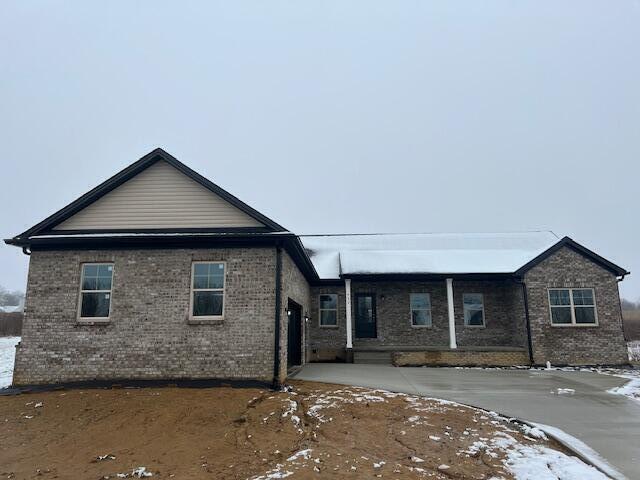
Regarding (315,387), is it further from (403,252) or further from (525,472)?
(403,252)

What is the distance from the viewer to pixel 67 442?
690 centimetres

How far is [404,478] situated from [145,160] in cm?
1040

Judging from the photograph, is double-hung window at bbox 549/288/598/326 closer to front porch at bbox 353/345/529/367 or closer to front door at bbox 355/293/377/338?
front porch at bbox 353/345/529/367

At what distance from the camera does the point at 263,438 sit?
6.67 metres

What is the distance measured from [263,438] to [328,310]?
514 inches

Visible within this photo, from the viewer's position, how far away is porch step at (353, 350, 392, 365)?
17.1 m

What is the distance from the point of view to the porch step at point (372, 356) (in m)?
17.1

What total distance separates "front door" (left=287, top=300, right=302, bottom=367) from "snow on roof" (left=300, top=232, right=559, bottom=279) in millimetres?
3536

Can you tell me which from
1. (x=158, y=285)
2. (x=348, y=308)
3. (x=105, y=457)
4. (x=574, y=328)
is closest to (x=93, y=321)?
(x=158, y=285)

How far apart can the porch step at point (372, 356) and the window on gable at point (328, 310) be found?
2.52m

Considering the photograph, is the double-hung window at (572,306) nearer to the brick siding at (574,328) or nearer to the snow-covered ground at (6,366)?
the brick siding at (574,328)

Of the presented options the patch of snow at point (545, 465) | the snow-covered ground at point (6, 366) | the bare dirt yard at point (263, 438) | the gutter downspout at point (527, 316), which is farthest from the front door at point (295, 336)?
the patch of snow at point (545, 465)

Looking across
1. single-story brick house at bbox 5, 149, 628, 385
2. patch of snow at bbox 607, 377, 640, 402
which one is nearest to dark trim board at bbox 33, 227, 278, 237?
single-story brick house at bbox 5, 149, 628, 385

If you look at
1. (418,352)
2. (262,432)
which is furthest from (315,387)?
(418,352)
